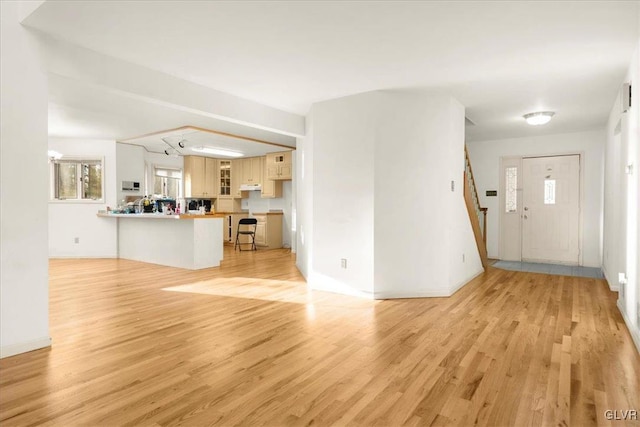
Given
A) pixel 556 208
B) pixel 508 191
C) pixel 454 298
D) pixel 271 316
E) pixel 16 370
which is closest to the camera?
pixel 16 370

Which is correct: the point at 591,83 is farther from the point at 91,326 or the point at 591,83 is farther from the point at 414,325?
the point at 91,326

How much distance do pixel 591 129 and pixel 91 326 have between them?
8183 mm

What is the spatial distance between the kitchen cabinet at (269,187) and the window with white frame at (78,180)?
3709 mm

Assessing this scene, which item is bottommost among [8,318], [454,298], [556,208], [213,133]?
[454,298]

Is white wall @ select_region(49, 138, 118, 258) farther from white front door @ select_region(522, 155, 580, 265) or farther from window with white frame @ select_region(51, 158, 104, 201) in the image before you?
white front door @ select_region(522, 155, 580, 265)

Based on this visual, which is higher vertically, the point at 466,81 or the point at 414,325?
the point at 466,81

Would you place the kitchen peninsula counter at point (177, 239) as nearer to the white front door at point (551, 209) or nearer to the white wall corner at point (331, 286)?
the white wall corner at point (331, 286)

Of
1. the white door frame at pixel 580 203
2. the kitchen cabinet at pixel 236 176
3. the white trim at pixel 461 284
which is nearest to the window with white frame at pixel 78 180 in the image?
the kitchen cabinet at pixel 236 176

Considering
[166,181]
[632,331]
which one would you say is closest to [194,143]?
[166,181]

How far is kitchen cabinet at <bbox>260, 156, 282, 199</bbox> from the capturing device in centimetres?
927

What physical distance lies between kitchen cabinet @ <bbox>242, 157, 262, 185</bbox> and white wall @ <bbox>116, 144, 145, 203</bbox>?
2.55 metres

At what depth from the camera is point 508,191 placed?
7.39 m

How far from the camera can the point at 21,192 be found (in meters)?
2.76

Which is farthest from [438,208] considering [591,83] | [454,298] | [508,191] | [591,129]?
[591,129]
